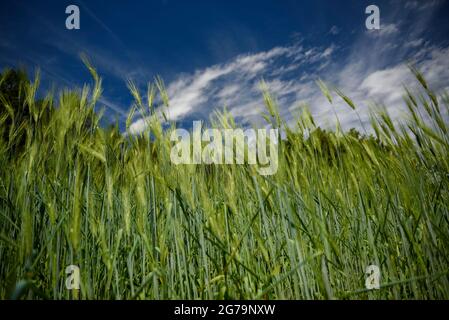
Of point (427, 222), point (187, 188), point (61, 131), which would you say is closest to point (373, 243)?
point (427, 222)

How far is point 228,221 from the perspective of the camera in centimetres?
116

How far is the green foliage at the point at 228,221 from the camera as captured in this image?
0.95 meters

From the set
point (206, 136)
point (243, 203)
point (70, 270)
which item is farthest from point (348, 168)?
point (70, 270)

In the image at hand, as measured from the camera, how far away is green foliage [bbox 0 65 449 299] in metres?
0.95

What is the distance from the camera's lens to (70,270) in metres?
0.87

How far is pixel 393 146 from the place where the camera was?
3.73ft

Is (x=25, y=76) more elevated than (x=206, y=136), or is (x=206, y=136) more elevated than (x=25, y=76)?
(x=25, y=76)
